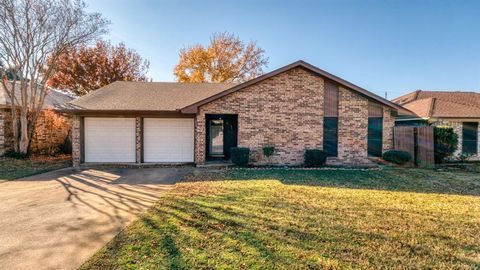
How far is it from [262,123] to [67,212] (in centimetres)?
806

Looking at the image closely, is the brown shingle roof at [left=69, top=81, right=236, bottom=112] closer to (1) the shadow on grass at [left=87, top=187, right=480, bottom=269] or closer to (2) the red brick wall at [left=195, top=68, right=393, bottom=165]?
(2) the red brick wall at [left=195, top=68, right=393, bottom=165]

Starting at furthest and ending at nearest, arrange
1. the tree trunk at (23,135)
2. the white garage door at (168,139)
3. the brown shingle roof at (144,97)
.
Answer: the tree trunk at (23,135), the white garage door at (168,139), the brown shingle roof at (144,97)

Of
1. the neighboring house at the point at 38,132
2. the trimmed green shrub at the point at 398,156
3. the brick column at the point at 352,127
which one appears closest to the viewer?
the trimmed green shrub at the point at 398,156

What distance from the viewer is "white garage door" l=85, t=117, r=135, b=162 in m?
12.0

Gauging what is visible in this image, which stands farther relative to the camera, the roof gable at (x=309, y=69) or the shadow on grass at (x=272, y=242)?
the roof gable at (x=309, y=69)

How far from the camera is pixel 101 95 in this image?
43.8 ft

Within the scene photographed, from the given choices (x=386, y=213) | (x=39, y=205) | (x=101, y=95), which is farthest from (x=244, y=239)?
(x=101, y=95)

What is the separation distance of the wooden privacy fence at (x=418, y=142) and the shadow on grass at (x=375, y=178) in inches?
48.2

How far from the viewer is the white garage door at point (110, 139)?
39.5ft

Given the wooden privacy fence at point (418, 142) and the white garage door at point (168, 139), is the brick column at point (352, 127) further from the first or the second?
the white garage door at point (168, 139)

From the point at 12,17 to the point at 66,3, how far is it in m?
2.69

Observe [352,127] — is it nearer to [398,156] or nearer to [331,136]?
[331,136]

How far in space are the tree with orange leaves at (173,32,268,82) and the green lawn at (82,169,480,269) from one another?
76.0 ft

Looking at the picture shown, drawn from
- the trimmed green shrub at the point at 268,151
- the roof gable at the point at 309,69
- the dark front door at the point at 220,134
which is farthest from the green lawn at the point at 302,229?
the dark front door at the point at 220,134
